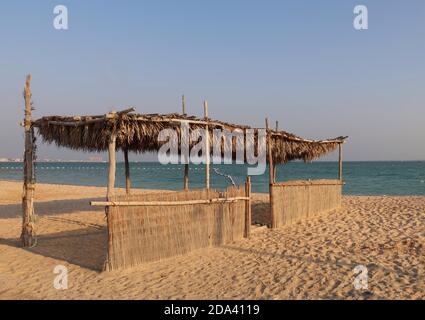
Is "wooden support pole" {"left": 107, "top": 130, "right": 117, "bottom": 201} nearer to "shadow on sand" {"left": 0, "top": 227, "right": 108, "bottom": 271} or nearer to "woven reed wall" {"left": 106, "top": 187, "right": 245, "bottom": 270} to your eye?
"woven reed wall" {"left": 106, "top": 187, "right": 245, "bottom": 270}

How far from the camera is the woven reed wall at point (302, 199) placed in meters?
8.38

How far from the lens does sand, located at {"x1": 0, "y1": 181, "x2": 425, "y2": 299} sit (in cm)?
457

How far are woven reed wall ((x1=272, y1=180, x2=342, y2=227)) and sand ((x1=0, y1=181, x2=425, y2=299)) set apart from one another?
393mm

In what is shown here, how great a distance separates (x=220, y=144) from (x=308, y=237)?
2677 mm

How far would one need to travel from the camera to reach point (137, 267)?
5.54 m

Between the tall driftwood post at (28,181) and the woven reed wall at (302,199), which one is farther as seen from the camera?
the woven reed wall at (302,199)

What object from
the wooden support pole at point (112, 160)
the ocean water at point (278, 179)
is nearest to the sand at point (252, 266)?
the wooden support pole at point (112, 160)

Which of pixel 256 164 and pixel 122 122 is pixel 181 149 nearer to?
pixel 122 122

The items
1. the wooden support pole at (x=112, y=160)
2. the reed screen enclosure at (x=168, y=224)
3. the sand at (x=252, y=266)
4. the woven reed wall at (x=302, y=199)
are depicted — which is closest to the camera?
the sand at (x=252, y=266)

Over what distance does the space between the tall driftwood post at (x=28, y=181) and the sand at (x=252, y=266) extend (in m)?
0.29

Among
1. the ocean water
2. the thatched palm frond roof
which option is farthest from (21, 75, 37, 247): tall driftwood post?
the ocean water

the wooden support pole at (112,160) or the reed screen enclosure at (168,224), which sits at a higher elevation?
the wooden support pole at (112,160)

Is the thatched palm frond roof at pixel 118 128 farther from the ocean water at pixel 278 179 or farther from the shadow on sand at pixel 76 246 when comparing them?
the ocean water at pixel 278 179

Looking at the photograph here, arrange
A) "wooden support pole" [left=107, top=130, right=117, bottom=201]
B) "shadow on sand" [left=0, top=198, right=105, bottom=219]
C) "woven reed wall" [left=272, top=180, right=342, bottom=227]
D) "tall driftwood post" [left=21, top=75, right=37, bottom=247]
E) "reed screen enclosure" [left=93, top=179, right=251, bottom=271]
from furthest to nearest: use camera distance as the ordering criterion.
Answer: "shadow on sand" [left=0, top=198, right=105, bottom=219] → "woven reed wall" [left=272, top=180, right=342, bottom=227] → "tall driftwood post" [left=21, top=75, right=37, bottom=247] → "wooden support pole" [left=107, top=130, right=117, bottom=201] → "reed screen enclosure" [left=93, top=179, right=251, bottom=271]
